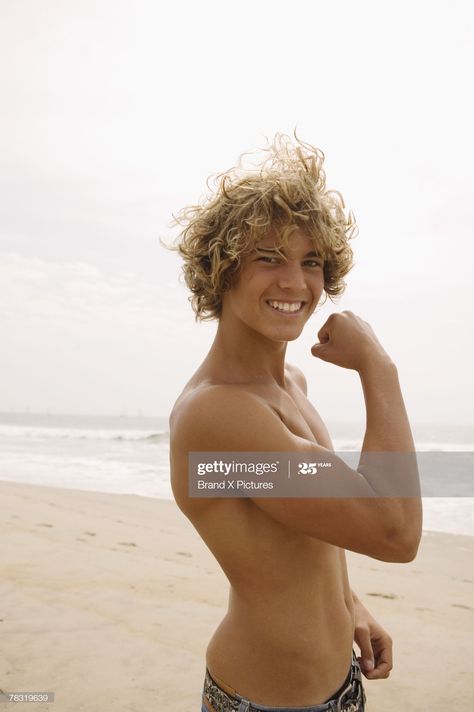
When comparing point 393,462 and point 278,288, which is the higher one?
point 278,288

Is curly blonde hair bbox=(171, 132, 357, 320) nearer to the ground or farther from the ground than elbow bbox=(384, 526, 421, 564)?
farther from the ground

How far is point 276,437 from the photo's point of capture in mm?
1388

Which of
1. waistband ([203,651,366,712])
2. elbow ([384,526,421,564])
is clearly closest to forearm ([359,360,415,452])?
elbow ([384,526,421,564])

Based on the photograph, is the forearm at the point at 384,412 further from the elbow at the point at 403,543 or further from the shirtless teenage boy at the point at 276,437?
the elbow at the point at 403,543

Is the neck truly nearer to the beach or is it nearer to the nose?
the nose

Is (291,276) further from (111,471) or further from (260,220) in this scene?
(111,471)

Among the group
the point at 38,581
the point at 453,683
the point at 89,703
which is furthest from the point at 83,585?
the point at 453,683

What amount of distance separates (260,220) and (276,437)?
569 millimetres

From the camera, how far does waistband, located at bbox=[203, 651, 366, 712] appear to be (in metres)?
1.54

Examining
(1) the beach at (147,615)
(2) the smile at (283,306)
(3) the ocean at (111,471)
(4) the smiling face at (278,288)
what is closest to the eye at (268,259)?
(4) the smiling face at (278,288)

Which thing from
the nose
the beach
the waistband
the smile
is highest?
the nose

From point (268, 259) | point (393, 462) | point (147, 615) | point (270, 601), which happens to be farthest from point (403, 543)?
point (147, 615)

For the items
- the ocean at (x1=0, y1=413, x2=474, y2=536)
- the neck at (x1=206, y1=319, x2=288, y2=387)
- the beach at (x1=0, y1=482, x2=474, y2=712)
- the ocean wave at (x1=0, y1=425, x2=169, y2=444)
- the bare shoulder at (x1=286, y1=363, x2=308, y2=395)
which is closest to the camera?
the neck at (x1=206, y1=319, x2=288, y2=387)

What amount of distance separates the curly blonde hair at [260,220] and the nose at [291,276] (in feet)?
0.20
